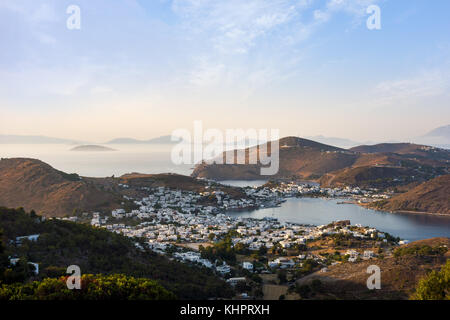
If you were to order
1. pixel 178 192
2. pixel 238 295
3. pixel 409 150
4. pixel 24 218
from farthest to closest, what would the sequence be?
pixel 409 150 → pixel 178 192 → pixel 24 218 → pixel 238 295

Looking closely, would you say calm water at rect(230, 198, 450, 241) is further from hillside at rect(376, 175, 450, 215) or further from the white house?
the white house

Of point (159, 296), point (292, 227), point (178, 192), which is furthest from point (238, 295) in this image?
point (178, 192)

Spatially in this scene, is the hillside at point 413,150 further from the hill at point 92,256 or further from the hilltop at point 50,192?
the hill at point 92,256

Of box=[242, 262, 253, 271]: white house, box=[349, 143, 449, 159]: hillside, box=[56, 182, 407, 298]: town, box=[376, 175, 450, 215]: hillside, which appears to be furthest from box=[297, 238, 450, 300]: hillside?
box=[349, 143, 449, 159]: hillside

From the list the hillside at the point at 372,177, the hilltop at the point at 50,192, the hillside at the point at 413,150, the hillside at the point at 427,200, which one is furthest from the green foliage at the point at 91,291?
the hillside at the point at 413,150

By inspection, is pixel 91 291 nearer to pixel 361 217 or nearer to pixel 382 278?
pixel 382 278
